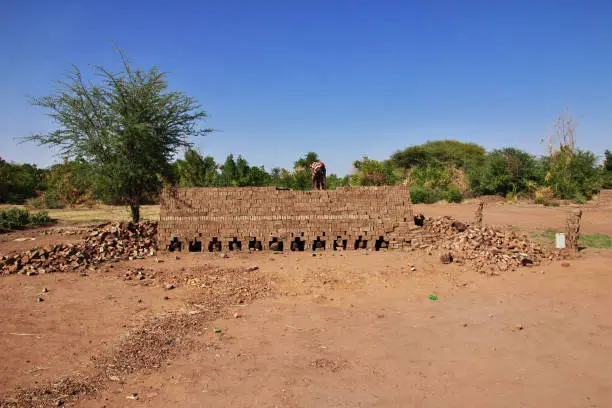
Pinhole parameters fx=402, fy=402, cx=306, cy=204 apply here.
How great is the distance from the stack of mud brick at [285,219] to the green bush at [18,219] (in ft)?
28.3

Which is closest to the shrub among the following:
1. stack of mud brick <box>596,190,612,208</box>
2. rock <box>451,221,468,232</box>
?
rock <box>451,221,468,232</box>

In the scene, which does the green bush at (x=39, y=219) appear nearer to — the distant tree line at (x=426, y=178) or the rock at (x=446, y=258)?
the distant tree line at (x=426, y=178)

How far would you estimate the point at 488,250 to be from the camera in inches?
393

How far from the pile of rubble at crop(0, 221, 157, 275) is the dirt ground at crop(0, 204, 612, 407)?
610mm

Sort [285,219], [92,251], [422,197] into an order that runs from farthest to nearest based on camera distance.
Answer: [422,197] < [285,219] < [92,251]

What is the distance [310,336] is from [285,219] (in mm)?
5702

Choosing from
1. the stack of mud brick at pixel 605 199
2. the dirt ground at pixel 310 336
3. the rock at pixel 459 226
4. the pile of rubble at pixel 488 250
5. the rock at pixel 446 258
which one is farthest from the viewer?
the stack of mud brick at pixel 605 199

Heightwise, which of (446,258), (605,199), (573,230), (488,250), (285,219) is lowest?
(446,258)

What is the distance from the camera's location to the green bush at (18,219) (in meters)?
15.8

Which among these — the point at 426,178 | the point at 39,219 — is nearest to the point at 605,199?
the point at 426,178

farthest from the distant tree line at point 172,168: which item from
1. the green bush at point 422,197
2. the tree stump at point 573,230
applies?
the tree stump at point 573,230

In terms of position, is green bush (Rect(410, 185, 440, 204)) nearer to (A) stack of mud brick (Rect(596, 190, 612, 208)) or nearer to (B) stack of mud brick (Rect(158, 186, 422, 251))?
(A) stack of mud brick (Rect(596, 190, 612, 208))

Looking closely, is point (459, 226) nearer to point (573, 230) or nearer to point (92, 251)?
point (573, 230)

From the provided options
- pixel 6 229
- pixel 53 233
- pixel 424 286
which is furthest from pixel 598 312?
pixel 6 229
